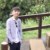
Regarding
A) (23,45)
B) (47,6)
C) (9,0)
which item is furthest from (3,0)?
(23,45)

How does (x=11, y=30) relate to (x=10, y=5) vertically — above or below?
below

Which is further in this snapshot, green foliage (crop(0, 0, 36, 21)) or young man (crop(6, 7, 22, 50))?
green foliage (crop(0, 0, 36, 21))

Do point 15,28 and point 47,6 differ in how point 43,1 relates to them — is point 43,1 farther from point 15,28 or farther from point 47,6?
point 15,28

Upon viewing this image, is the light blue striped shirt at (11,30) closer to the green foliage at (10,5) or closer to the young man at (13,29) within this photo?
the young man at (13,29)

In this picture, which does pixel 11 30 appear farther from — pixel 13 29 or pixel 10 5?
pixel 10 5

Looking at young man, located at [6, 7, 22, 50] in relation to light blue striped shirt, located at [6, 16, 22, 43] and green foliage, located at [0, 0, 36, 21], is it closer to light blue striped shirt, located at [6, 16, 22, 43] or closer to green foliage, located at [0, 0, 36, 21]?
light blue striped shirt, located at [6, 16, 22, 43]

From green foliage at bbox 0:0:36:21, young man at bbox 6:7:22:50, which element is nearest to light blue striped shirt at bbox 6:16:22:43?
young man at bbox 6:7:22:50

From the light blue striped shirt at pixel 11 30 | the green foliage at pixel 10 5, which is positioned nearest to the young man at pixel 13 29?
the light blue striped shirt at pixel 11 30

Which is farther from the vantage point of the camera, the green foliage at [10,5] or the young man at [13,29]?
the green foliage at [10,5]

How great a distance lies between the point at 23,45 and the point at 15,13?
1.41 meters

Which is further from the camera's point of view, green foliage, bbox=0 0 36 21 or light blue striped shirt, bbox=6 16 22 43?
green foliage, bbox=0 0 36 21

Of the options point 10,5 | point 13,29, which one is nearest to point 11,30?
point 13,29

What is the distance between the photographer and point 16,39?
2916 millimetres

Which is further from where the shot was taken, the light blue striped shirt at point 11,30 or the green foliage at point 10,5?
the green foliage at point 10,5
